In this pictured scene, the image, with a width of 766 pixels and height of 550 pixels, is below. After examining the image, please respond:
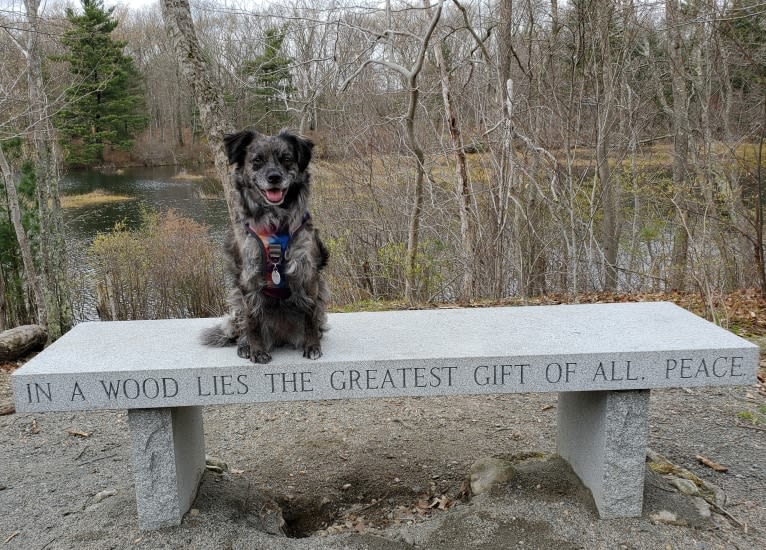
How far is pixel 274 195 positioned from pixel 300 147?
329 millimetres

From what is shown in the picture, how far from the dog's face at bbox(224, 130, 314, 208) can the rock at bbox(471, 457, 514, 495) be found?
2.03 metres

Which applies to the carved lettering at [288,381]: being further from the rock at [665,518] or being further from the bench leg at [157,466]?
the rock at [665,518]

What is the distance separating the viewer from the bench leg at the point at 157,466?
313cm

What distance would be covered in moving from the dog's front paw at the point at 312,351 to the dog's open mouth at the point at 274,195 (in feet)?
2.54

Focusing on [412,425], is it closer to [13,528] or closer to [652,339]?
[652,339]

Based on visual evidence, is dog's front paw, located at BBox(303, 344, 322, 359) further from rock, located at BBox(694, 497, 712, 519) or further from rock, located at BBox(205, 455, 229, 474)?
rock, located at BBox(694, 497, 712, 519)

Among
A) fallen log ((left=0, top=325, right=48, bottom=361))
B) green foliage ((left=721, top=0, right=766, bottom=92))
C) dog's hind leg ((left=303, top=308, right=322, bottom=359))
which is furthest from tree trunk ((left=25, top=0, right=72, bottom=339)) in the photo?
green foliage ((left=721, top=0, right=766, bottom=92))

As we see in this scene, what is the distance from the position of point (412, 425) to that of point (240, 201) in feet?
8.41

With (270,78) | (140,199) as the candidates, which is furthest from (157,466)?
(140,199)

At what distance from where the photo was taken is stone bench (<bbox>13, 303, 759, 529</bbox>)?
2977mm

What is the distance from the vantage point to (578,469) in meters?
3.59

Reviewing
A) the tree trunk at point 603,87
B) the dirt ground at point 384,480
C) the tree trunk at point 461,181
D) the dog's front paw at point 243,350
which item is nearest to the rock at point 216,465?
the dirt ground at point 384,480

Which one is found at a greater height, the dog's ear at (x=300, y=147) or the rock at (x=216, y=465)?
the dog's ear at (x=300, y=147)

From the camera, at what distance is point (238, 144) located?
9.84 feet
